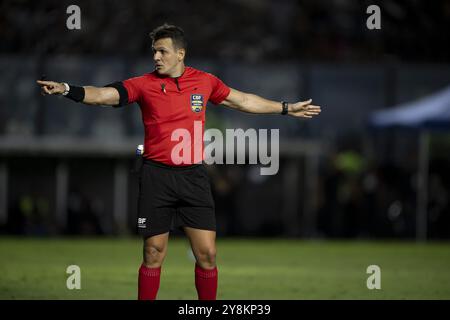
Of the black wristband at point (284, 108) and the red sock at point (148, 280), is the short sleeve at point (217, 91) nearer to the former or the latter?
the black wristband at point (284, 108)

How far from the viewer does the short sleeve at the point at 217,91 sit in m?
10.9

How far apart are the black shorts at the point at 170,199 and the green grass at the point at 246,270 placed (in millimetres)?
2885

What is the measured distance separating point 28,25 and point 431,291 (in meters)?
21.2

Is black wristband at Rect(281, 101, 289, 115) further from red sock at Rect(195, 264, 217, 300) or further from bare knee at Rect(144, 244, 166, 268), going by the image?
bare knee at Rect(144, 244, 166, 268)

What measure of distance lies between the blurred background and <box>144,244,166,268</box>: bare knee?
20.8 meters

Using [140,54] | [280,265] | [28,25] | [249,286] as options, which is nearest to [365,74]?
[140,54]

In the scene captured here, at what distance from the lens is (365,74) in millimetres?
32438

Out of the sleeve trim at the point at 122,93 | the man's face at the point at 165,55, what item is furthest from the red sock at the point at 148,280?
the man's face at the point at 165,55

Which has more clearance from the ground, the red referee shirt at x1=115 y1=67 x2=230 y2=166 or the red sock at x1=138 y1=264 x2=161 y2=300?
the red referee shirt at x1=115 y1=67 x2=230 y2=166

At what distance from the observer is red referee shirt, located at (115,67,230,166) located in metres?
10.4

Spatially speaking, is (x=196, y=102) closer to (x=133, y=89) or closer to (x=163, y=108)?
(x=163, y=108)

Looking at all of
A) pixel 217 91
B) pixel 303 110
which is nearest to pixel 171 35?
pixel 217 91

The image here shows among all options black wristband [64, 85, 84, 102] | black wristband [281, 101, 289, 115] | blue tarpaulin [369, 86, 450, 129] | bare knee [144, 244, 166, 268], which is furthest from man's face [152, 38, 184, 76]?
blue tarpaulin [369, 86, 450, 129]

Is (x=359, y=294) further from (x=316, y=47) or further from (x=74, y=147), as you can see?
(x=316, y=47)
